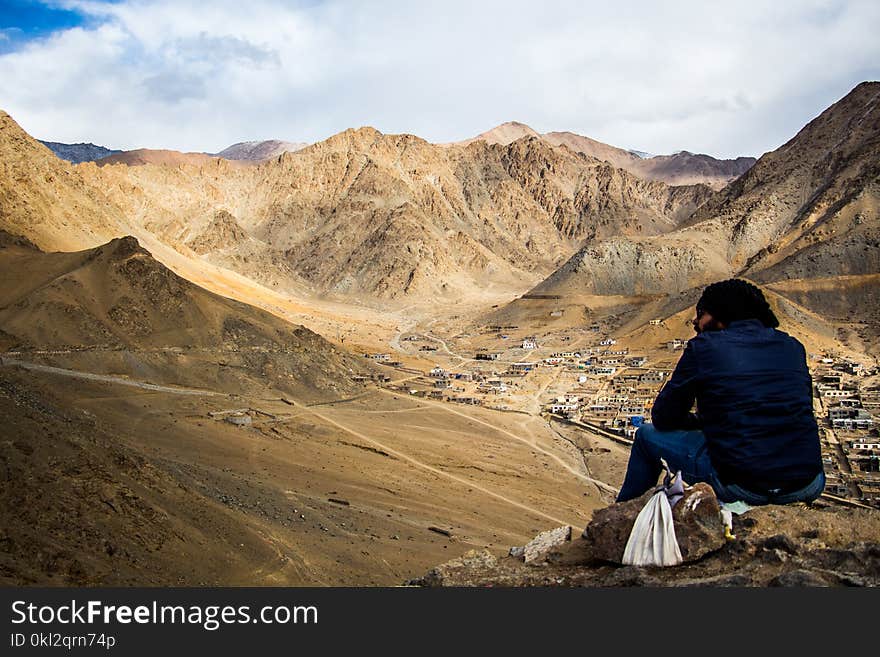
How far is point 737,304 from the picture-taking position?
5660mm

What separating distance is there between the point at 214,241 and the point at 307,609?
12239cm

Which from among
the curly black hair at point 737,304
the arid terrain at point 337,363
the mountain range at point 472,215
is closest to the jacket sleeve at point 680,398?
the curly black hair at point 737,304

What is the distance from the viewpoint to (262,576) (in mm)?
12406

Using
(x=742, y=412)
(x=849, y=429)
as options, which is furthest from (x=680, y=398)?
(x=849, y=429)

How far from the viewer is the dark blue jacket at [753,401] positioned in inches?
203

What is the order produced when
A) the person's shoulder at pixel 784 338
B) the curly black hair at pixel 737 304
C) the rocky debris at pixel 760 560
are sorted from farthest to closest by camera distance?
the curly black hair at pixel 737 304 < the person's shoulder at pixel 784 338 < the rocky debris at pixel 760 560

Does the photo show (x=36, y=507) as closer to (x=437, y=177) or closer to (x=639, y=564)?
(x=639, y=564)

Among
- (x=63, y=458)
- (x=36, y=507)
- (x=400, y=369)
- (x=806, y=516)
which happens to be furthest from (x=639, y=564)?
(x=400, y=369)

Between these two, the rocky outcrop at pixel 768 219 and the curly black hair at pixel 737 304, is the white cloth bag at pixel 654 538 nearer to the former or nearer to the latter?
the curly black hair at pixel 737 304

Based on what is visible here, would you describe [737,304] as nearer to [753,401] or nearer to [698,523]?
[753,401]

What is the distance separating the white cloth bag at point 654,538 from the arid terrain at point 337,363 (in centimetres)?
731

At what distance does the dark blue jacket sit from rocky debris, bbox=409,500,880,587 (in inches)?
17.7

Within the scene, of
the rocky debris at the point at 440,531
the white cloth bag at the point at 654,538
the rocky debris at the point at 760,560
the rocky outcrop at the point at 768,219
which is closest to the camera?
the rocky debris at the point at 760,560

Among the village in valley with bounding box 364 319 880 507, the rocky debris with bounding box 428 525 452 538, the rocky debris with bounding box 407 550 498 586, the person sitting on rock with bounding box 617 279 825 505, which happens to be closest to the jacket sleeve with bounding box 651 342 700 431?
the person sitting on rock with bounding box 617 279 825 505
